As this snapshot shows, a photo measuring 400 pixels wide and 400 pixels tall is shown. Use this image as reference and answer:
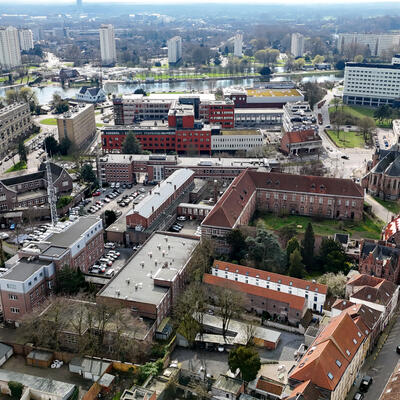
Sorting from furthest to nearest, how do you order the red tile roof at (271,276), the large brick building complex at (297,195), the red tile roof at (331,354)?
the large brick building complex at (297,195) < the red tile roof at (271,276) < the red tile roof at (331,354)

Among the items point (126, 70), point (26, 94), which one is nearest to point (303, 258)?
point (26, 94)

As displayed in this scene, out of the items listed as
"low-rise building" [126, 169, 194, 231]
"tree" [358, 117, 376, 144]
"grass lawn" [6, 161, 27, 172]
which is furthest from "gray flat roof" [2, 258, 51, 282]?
"tree" [358, 117, 376, 144]

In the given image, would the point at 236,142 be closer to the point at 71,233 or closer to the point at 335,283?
the point at 71,233

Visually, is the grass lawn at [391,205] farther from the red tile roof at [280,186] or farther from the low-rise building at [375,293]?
the low-rise building at [375,293]

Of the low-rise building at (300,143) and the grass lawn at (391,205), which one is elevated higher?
the low-rise building at (300,143)

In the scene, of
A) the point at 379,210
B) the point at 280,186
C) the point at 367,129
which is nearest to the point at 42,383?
the point at 280,186

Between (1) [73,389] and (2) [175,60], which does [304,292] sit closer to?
(1) [73,389]

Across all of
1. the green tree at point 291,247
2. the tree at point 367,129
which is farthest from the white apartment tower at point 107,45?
the green tree at point 291,247
